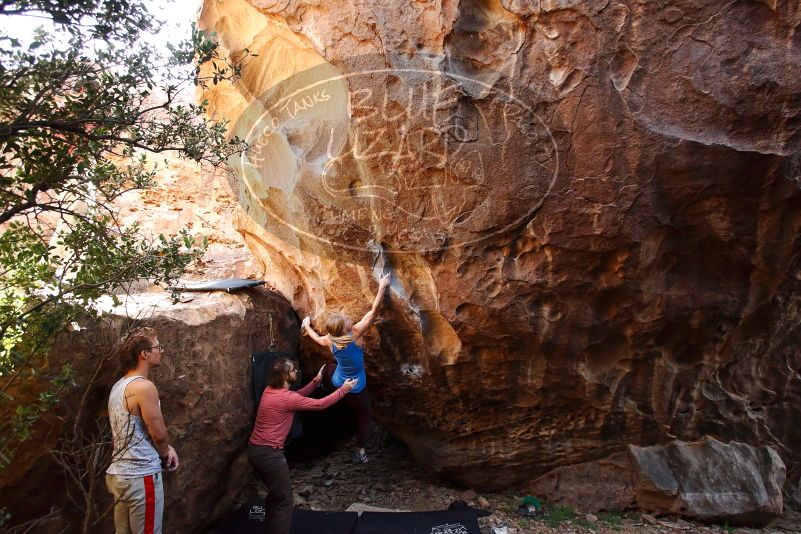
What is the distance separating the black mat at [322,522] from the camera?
180 inches

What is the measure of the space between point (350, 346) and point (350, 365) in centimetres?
17

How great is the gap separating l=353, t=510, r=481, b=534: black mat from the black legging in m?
0.66

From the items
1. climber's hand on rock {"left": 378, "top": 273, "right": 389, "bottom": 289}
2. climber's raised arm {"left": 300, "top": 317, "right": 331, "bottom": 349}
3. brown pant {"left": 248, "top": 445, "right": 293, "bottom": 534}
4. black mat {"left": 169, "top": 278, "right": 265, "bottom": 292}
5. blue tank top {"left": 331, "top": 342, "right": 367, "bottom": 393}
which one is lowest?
brown pant {"left": 248, "top": 445, "right": 293, "bottom": 534}

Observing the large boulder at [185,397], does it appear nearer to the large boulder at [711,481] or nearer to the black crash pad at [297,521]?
the black crash pad at [297,521]

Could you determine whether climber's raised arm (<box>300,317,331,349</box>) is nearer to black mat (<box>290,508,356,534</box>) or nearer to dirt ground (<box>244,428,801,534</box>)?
black mat (<box>290,508,356,534</box>)

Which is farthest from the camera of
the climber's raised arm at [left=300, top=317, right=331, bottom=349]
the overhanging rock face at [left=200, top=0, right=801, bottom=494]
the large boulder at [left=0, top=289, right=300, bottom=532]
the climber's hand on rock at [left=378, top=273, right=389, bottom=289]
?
the climber's raised arm at [left=300, top=317, right=331, bottom=349]

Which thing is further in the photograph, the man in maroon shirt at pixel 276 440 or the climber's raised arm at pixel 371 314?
the climber's raised arm at pixel 371 314

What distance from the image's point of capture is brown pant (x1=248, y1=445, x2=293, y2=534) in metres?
4.15

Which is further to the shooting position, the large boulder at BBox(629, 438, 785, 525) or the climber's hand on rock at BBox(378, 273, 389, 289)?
the large boulder at BBox(629, 438, 785, 525)

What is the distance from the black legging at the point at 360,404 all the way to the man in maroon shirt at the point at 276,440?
2.22ft

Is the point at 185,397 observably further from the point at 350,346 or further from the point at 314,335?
the point at 350,346

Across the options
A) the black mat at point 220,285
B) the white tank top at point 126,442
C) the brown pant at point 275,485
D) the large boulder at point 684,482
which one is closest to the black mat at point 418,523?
the brown pant at point 275,485

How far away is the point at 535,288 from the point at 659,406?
167 centimetres

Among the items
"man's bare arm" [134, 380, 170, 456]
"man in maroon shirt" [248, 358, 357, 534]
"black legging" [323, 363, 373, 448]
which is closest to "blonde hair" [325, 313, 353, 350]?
"man in maroon shirt" [248, 358, 357, 534]
